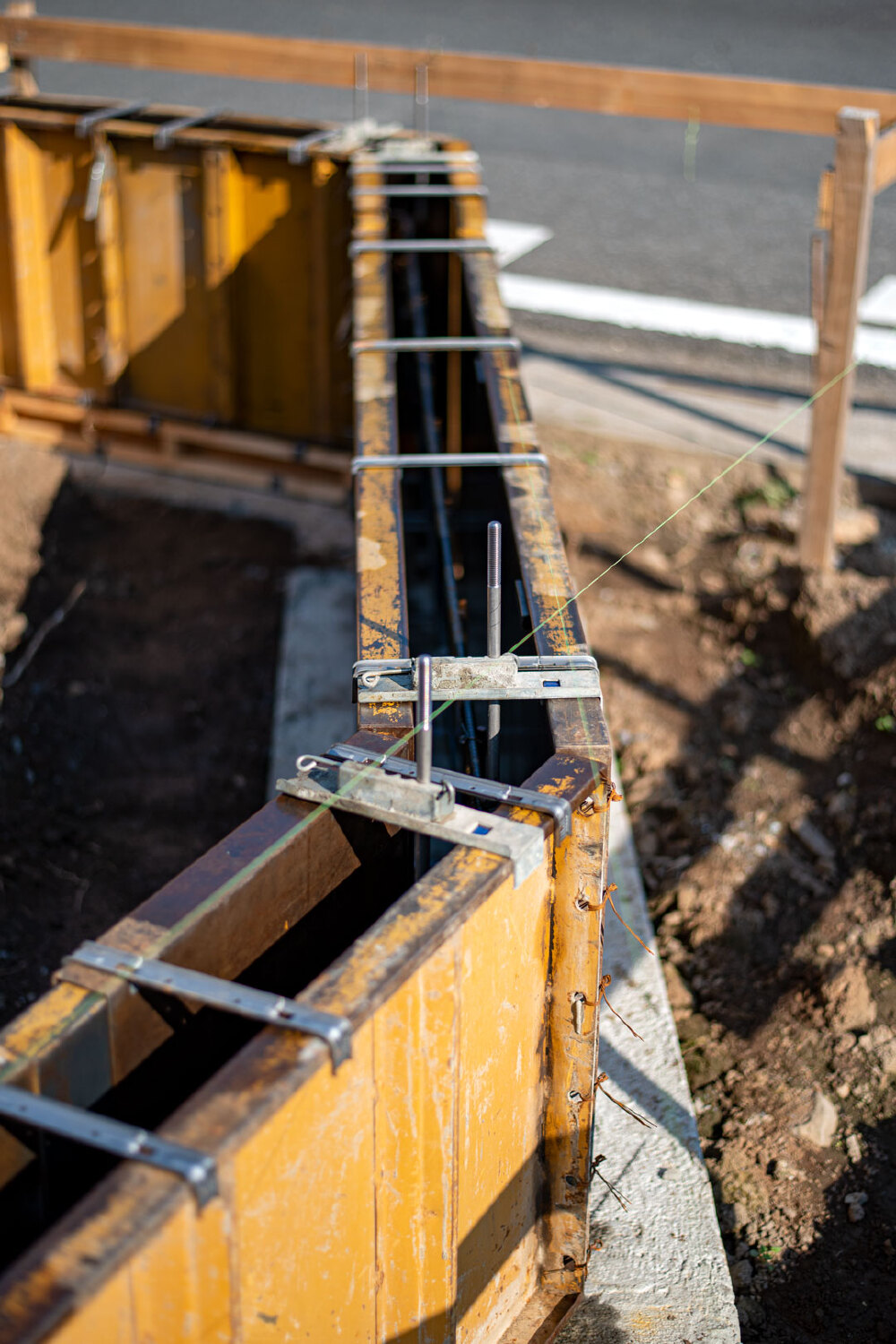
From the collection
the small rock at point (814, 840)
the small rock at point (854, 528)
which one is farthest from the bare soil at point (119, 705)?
the small rock at point (854, 528)

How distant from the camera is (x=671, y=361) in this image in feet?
26.7

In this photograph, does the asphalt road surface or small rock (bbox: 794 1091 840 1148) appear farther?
the asphalt road surface

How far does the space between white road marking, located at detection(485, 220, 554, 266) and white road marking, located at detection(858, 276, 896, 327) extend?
2.49 metres

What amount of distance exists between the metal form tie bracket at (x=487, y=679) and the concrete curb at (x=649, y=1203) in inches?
51.0

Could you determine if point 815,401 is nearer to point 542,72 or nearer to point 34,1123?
point 542,72

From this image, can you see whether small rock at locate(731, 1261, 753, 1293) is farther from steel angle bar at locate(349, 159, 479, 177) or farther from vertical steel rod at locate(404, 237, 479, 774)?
steel angle bar at locate(349, 159, 479, 177)

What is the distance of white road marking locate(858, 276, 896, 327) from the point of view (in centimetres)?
847

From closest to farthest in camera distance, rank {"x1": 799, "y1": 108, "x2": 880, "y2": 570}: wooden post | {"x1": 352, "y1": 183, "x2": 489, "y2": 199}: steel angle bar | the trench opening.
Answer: the trench opening < {"x1": 799, "y1": 108, "x2": 880, "y2": 570}: wooden post < {"x1": 352, "y1": 183, "x2": 489, "y2": 199}: steel angle bar

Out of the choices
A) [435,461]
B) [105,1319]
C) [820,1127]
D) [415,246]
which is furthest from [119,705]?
[105,1319]

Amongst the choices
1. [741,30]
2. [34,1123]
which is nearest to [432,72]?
[34,1123]

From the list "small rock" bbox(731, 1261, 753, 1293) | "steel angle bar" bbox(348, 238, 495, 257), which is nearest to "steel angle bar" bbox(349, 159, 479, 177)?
"steel angle bar" bbox(348, 238, 495, 257)

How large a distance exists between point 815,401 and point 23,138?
13.9 ft

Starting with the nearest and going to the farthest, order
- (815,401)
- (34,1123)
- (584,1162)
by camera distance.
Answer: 1. (34,1123)
2. (584,1162)
3. (815,401)

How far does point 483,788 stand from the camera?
2.45m
